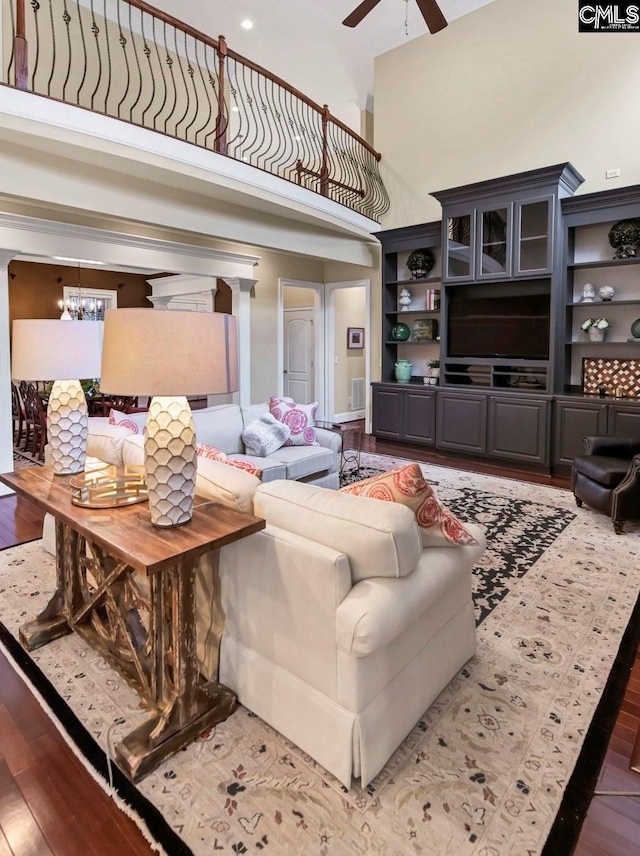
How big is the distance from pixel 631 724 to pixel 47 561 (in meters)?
3.19

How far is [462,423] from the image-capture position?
6.17m

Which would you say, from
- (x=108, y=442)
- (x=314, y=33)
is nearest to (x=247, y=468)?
(x=108, y=442)

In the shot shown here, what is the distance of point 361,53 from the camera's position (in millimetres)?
7297

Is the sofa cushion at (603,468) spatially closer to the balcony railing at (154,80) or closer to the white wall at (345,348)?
the balcony railing at (154,80)

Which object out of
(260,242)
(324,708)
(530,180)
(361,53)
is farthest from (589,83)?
(324,708)

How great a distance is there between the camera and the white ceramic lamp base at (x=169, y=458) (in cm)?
170

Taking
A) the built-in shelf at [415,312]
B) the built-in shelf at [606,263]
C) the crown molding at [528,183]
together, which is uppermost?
the crown molding at [528,183]

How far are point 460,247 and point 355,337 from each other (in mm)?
3378

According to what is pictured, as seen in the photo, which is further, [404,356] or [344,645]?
[404,356]

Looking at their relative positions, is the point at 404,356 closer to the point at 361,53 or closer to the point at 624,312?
the point at 624,312

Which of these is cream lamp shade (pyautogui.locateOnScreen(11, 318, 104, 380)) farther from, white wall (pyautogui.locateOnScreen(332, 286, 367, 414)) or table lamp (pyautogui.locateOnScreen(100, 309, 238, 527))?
white wall (pyautogui.locateOnScreen(332, 286, 367, 414))

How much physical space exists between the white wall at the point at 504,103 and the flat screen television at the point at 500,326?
141 centimetres

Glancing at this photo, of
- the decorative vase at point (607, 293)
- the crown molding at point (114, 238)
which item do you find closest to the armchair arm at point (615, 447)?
the decorative vase at point (607, 293)

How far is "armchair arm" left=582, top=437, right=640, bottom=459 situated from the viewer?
423 cm
